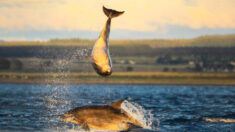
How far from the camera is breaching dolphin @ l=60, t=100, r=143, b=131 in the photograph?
23141 millimetres

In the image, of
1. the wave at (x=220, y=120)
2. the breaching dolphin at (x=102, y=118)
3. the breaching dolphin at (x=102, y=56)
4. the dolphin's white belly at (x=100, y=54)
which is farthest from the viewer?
the wave at (x=220, y=120)

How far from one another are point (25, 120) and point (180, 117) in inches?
541

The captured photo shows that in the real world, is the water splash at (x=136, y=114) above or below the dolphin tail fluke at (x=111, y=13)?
below

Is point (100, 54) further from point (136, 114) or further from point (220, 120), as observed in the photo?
point (220, 120)

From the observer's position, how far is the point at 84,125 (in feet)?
76.5

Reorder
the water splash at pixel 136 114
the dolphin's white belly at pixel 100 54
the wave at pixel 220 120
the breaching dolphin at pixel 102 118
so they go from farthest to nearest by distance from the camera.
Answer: the wave at pixel 220 120
the water splash at pixel 136 114
the breaching dolphin at pixel 102 118
the dolphin's white belly at pixel 100 54

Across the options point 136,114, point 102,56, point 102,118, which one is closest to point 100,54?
point 102,56

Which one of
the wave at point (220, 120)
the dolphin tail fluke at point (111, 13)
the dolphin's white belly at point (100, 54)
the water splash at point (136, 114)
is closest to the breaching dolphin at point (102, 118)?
the water splash at point (136, 114)

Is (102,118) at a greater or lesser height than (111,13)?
lesser

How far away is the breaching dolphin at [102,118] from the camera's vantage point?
23141 mm

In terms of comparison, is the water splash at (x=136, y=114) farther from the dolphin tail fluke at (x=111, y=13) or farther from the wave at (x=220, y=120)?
the dolphin tail fluke at (x=111, y=13)

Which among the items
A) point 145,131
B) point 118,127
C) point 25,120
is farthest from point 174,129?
point 25,120

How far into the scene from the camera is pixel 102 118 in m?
23.1

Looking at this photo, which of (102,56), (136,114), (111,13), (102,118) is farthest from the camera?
(136,114)
